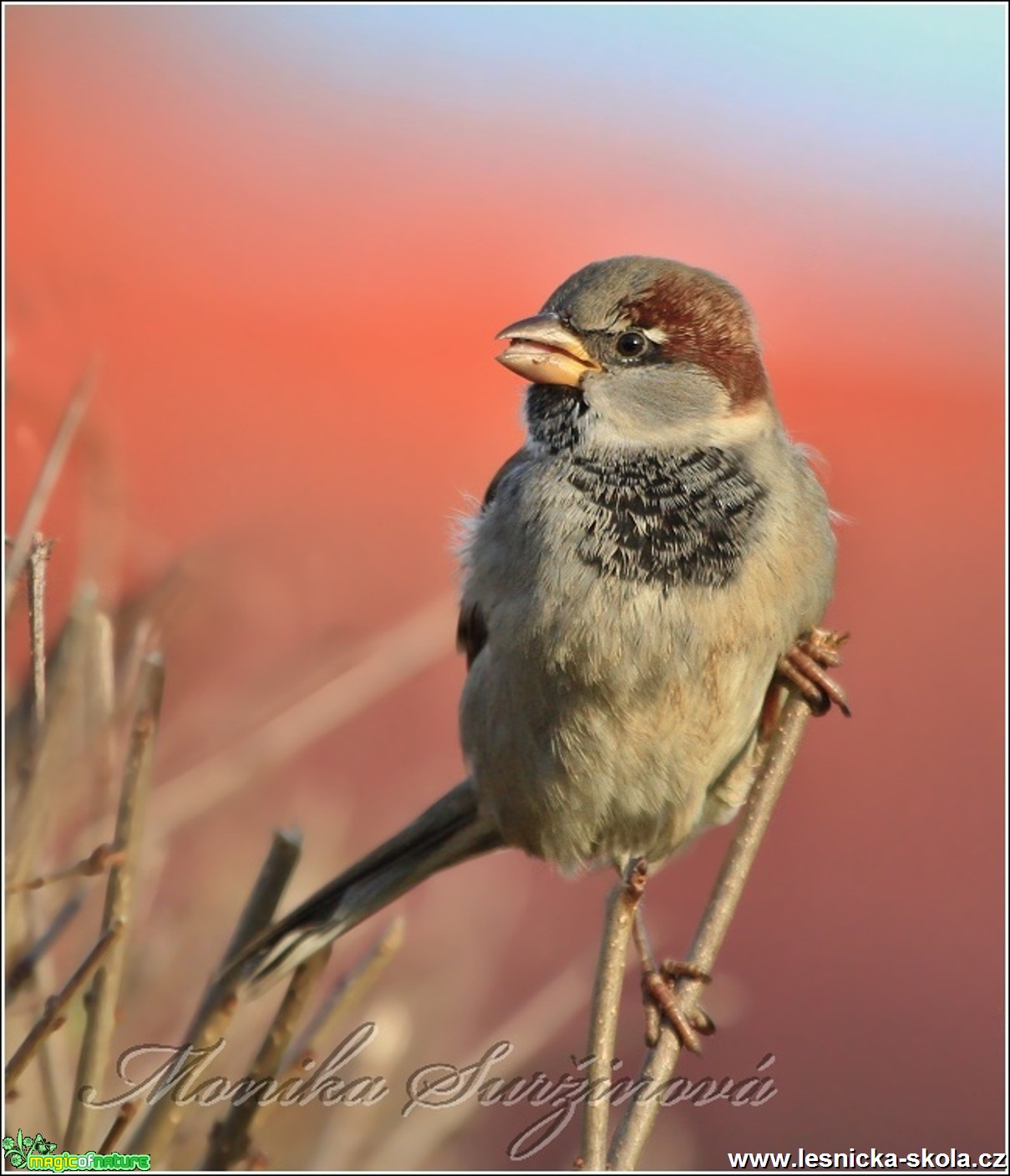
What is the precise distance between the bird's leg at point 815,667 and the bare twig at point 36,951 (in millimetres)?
695

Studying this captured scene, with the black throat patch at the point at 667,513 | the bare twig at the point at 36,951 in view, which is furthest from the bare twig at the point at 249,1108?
the black throat patch at the point at 667,513

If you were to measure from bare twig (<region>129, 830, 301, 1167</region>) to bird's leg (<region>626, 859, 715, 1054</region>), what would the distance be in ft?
0.82

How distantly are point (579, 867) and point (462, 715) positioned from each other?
22 centimetres

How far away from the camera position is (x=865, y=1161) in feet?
4.84

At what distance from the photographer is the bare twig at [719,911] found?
1026 millimetres

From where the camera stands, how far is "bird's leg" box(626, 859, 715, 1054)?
1.13m

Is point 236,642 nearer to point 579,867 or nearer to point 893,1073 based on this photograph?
point 579,867

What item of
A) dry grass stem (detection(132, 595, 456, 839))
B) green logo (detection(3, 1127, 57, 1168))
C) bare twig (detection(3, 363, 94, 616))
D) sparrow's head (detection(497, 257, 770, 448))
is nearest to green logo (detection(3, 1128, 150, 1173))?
green logo (detection(3, 1127, 57, 1168))

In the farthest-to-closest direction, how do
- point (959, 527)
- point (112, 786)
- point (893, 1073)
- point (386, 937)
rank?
point (959, 527) < point (893, 1073) < point (112, 786) < point (386, 937)

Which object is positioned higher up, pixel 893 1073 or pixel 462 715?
pixel 462 715

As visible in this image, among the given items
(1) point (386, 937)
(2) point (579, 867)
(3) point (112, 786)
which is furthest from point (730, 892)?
(2) point (579, 867)

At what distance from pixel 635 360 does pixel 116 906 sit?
33.3 inches

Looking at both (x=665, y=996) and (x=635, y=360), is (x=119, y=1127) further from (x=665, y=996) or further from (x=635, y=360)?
(x=635, y=360)

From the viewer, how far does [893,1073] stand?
8.29ft
